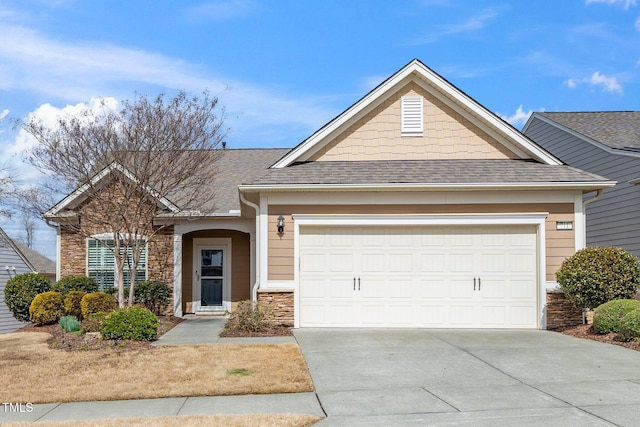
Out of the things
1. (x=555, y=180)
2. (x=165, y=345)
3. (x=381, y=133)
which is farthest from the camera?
(x=381, y=133)

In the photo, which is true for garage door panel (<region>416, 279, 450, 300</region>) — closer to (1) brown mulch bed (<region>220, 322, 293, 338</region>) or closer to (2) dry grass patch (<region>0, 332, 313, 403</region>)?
(1) brown mulch bed (<region>220, 322, 293, 338</region>)

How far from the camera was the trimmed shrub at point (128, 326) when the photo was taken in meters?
11.4

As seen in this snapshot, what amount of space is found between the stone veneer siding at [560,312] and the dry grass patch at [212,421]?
327 inches

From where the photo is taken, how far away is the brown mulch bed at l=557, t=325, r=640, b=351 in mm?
10712

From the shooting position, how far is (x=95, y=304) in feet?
46.9

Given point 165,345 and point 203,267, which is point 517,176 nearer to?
point 165,345

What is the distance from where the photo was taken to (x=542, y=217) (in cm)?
1315

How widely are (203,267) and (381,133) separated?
7.06 metres

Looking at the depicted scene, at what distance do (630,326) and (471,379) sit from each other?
435 centimetres

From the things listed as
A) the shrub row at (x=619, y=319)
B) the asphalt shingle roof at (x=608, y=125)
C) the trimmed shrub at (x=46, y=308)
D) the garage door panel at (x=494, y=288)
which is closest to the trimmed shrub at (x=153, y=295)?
the trimmed shrub at (x=46, y=308)

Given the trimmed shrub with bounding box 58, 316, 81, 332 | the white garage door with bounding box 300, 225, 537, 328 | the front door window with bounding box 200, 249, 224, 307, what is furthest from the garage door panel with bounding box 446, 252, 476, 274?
the trimmed shrub with bounding box 58, 316, 81, 332

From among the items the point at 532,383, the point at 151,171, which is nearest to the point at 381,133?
the point at 151,171

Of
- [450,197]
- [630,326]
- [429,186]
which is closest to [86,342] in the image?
[429,186]

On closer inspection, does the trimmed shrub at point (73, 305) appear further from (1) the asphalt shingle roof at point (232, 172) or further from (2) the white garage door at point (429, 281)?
(2) the white garage door at point (429, 281)
